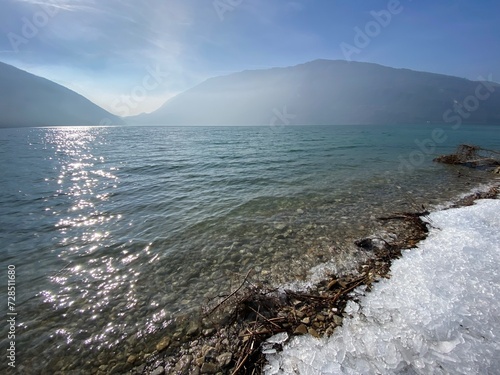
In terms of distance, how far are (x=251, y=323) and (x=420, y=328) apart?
119 inches

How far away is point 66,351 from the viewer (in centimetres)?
425

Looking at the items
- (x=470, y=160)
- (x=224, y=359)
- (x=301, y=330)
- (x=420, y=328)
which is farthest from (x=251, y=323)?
(x=470, y=160)

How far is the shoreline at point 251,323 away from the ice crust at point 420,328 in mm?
268

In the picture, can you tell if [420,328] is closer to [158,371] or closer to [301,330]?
[301,330]

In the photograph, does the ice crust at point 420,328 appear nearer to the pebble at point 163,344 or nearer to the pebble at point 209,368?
the pebble at point 209,368

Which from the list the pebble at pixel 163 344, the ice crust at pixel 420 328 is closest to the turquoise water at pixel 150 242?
the pebble at pixel 163 344

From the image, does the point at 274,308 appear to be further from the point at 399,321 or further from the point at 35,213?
the point at 35,213

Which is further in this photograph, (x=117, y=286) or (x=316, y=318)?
(x=117, y=286)

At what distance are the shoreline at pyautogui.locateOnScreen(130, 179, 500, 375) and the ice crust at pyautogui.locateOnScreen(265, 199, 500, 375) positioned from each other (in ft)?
0.88

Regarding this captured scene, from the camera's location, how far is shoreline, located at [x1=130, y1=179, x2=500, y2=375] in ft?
12.5

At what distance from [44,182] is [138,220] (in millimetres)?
12597

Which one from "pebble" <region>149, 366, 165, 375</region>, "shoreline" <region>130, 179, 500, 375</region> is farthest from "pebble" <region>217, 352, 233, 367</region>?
"pebble" <region>149, 366, 165, 375</region>

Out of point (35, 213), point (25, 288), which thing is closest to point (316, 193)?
point (25, 288)

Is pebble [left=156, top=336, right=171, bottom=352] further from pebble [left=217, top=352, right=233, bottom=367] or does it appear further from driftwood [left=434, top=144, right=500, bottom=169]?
driftwood [left=434, top=144, right=500, bottom=169]
